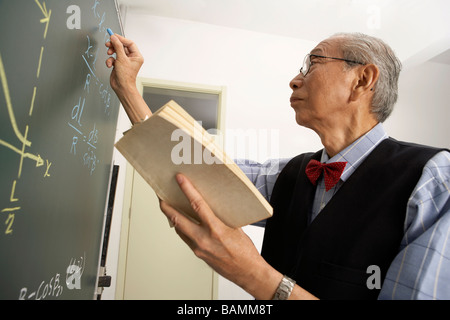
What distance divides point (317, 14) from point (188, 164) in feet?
9.92

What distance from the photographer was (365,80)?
0.96 meters

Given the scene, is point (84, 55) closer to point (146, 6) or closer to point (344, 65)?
point (344, 65)

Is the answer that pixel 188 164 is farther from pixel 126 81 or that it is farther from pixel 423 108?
pixel 423 108

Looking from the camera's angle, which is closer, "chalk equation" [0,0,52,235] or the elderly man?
"chalk equation" [0,0,52,235]

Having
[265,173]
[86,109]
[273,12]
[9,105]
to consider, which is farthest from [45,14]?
[273,12]

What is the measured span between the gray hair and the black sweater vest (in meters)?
0.17

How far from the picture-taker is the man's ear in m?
0.96

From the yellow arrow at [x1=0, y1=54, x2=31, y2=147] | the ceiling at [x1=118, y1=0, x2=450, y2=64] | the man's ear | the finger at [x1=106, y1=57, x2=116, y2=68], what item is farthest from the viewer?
the ceiling at [x1=118, y1=0, x2=450, y2=64]

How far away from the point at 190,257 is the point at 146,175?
7.87ft

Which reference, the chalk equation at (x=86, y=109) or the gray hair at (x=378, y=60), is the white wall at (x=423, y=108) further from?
the chalk equation at (x=86, y=109)

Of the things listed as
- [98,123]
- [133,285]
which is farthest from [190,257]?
[98,123]

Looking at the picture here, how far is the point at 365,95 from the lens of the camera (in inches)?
38.4

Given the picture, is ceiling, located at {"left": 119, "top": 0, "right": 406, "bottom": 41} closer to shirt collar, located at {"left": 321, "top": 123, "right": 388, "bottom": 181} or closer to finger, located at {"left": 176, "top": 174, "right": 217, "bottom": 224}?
shirt collar, located at {"left": 321, "top": 123, "right": 388, "bottom": 181}

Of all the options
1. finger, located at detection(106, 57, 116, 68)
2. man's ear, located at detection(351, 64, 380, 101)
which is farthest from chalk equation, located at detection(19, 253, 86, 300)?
man's ear, located at detection(351, 64, 380, 101)
